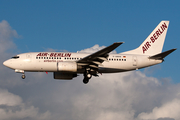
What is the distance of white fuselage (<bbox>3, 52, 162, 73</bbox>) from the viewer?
40594mm

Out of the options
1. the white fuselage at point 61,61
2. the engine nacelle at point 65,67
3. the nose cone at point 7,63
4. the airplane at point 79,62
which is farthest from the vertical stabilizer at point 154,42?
the nose cone at point 7,63

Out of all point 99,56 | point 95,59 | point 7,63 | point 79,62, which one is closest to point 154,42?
point 99,56

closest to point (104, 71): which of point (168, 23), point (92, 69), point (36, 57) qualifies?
point (92, 69)

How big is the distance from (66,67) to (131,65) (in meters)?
9.66

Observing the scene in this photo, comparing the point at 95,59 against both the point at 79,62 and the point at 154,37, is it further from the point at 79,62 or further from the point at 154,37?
the point at 154,37

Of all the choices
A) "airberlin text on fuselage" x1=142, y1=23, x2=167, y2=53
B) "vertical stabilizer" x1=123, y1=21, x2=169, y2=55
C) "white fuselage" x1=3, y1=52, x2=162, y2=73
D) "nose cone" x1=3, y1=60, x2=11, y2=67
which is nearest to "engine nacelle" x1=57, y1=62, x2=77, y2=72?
"white fuselage" x1=3, y1=52, x2=162, y2=73

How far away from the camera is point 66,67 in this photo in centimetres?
3934

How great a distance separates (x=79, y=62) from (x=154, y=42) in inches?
513

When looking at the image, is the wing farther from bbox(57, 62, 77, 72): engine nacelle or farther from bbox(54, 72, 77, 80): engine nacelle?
bbox(54, 72, 77, 80): engine nacelle

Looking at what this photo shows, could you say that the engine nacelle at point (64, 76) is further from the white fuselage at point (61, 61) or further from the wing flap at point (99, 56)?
the wing flap at point (99, 56)

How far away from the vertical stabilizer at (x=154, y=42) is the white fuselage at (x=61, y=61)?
188 centimetres

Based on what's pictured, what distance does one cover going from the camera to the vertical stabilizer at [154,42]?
44625 mm

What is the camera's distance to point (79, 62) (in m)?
39.9

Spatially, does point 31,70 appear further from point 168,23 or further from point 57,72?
point 168,23
